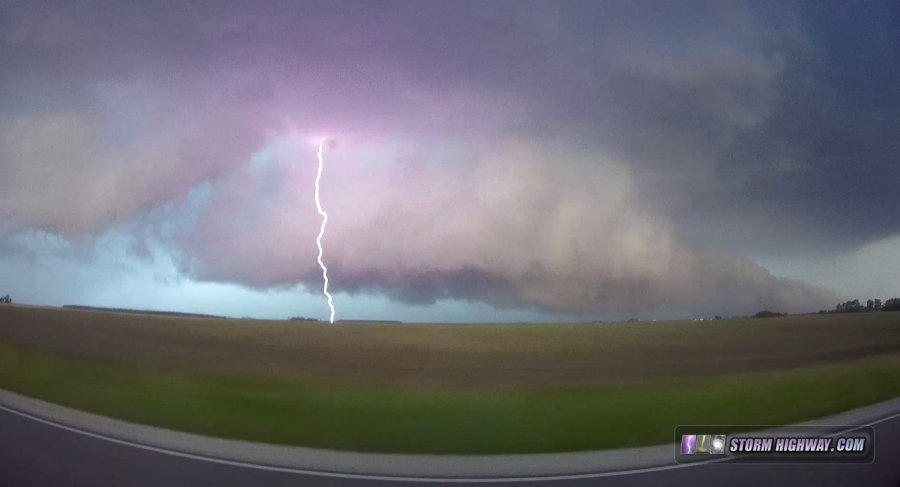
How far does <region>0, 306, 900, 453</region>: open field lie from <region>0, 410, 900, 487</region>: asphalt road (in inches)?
47.5

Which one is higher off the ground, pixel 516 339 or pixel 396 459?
pixel 516 339

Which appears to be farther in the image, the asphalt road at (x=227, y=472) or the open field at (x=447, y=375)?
the open field at (x=447, y=375)

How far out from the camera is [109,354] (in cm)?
1288

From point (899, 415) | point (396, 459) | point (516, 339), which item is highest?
point (516, 339)

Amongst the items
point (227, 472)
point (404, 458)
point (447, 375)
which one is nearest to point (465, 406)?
point (447, 375)

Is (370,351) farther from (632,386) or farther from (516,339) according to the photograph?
(632,386)

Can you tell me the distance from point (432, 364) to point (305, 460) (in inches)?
175

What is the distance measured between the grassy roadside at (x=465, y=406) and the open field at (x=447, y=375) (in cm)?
4

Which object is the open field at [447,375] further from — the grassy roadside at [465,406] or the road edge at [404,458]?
the road edge at [404,458]

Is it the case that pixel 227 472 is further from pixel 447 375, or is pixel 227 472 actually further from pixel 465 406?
pixel 447 375

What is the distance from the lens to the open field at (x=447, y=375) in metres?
9.95

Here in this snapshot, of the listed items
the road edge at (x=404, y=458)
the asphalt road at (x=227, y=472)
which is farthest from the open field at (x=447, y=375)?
the asphalt road at (x=227, y=472)

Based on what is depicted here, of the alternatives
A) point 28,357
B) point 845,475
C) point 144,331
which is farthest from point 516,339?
point 28,357

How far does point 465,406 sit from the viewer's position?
10.9 metres
